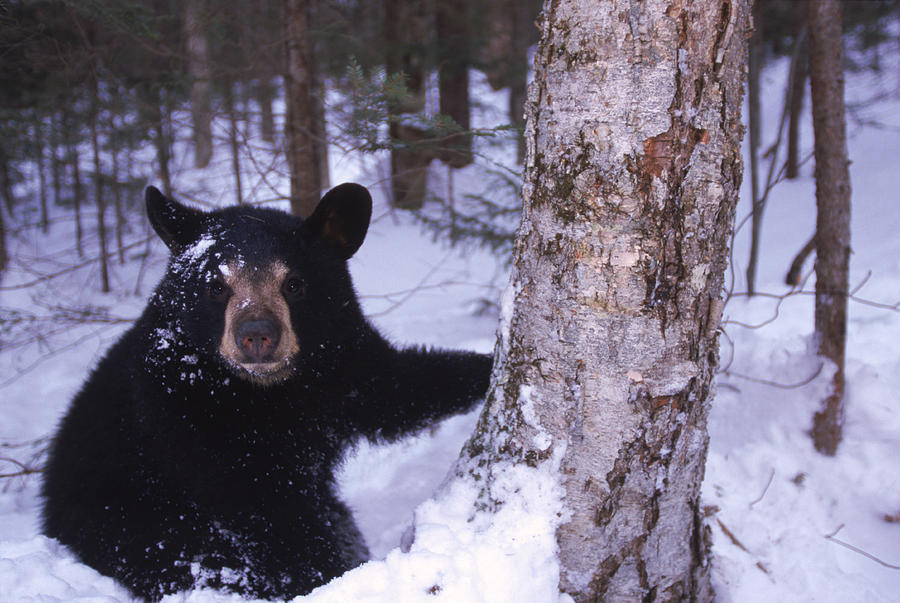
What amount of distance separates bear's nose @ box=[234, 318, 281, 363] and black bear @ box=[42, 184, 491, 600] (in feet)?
0.05

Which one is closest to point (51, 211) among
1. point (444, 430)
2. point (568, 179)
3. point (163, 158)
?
point (163, 158)

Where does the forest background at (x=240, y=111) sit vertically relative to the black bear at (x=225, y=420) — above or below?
above

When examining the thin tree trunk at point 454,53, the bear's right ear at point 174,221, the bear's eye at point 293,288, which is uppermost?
the thin tree trunk at point 454,53

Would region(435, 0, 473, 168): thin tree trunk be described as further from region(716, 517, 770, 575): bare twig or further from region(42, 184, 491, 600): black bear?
region(716, 517, 770, 575): bare twig

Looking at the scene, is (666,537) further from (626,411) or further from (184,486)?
(184,486)

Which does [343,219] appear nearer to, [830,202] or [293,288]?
[293,288]

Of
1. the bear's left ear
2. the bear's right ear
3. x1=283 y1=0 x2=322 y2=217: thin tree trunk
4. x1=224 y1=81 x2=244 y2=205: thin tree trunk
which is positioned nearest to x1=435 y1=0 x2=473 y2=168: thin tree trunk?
x1=224 y1=81 x2=244 y2=205: thin tree trunk

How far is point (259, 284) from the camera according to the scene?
2.30m

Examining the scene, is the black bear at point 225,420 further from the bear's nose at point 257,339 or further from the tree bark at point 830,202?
the tree bark at point 830,202

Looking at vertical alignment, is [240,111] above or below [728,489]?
above

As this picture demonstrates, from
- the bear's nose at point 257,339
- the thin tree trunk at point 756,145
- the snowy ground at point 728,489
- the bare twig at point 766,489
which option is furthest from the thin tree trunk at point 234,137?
the thin tree trunk at point 756,145

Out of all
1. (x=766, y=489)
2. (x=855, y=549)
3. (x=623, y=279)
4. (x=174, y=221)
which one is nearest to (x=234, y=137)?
(x=174, y=221)

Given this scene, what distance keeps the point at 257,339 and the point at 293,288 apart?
35 centimetres

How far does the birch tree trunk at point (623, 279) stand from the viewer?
160 cm
